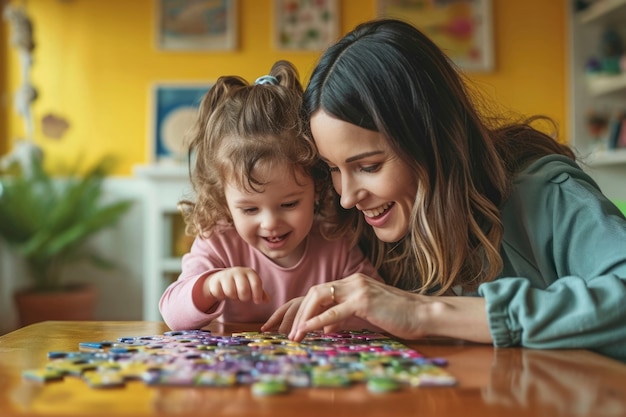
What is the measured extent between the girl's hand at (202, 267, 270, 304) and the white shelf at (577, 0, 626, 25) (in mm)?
2898

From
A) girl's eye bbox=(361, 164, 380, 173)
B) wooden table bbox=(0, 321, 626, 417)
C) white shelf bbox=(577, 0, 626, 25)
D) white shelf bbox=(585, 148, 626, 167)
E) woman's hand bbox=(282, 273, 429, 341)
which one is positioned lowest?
wooden table bbox=(0, 321, 626, 417)

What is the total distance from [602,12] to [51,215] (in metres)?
2.91

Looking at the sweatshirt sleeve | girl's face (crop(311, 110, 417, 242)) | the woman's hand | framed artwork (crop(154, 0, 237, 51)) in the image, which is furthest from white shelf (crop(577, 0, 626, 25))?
the woman's hand

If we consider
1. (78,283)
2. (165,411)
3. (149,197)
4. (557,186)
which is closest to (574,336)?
(557,186)

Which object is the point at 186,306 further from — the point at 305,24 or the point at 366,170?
the point at 305,24

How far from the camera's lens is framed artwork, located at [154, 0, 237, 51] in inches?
158

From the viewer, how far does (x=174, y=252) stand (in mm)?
3672

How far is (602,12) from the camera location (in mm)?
3686

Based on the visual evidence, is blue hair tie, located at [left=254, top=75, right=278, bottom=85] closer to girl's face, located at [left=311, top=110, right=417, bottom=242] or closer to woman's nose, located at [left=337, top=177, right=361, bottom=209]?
girl's face, located at [left=311, top=110, right=417, bottom=242]

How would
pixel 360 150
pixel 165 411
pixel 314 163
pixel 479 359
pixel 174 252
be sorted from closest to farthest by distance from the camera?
pixel 165 411 → pixel 479 359 → pixel 360 150 → pixel 314 163 → pixel 174 252

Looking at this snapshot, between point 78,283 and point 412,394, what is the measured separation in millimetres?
3514

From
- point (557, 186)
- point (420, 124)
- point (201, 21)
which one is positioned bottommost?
point (557, 186)

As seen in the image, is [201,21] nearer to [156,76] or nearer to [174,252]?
[156,76]

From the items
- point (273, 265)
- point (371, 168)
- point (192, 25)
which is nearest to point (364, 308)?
point (371, 168)
